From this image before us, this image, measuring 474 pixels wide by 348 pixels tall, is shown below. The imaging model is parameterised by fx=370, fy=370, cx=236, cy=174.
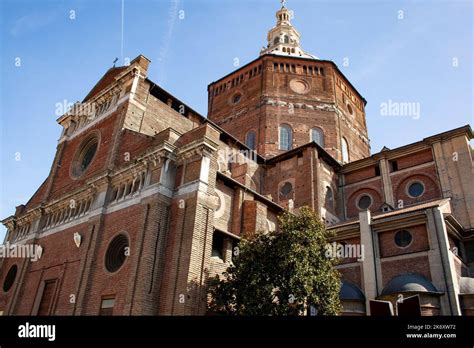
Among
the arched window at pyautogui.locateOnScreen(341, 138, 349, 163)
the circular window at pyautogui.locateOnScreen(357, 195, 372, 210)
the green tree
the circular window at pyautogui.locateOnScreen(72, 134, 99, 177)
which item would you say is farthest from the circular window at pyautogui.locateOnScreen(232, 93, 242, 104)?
the green tree

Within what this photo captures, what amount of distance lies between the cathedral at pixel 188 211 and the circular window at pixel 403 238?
0.33 ft

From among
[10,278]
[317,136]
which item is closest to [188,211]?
[10,278]

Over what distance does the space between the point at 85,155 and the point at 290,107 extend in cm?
1858

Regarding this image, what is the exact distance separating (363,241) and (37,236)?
1826cm

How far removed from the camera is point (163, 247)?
14.7 meters

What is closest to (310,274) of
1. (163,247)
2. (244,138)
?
(163,247)

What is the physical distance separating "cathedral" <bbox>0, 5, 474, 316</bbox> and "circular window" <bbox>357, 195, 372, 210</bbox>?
0.43ft

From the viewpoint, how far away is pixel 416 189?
83.8 ft

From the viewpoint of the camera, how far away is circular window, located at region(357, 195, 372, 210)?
90.3ft

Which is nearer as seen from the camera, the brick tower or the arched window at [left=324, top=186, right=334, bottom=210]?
the arched window at [left=324, top=186, right=334, bottom=210]

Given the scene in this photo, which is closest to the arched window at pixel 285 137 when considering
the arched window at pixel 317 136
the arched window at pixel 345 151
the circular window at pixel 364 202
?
the arched window at pixel 317 136

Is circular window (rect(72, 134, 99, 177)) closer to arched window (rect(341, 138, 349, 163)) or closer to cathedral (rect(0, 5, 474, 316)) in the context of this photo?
cathedral (rect(0, 5, 474, 316))

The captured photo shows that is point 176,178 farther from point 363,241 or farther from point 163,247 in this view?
point 363,241

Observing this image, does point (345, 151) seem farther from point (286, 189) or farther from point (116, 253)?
point (116, 253)
